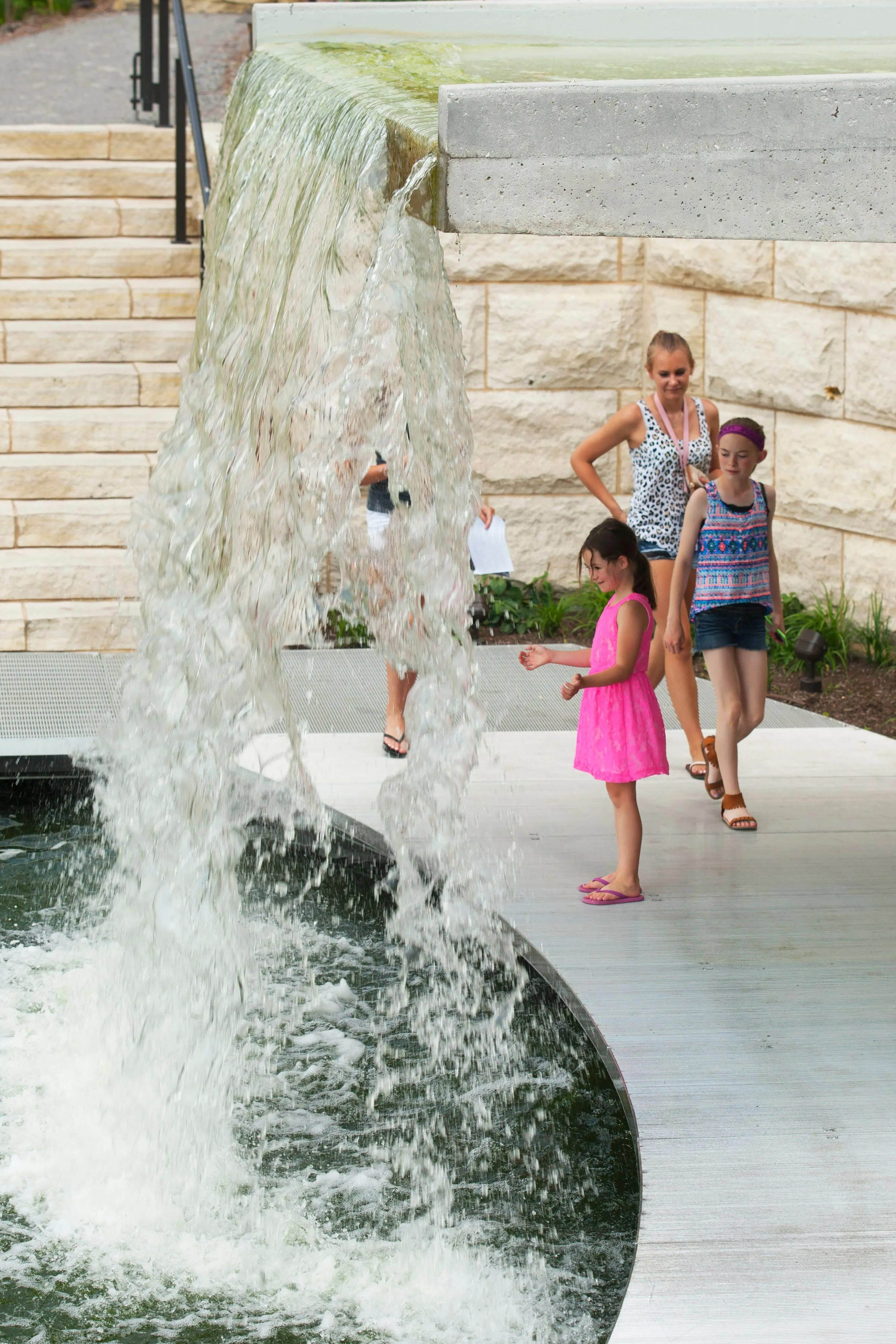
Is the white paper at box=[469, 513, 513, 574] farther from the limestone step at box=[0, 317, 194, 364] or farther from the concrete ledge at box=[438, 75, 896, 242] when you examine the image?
the limestone step at box=[0, 317, 194, 364]

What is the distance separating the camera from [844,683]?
26.8 ft

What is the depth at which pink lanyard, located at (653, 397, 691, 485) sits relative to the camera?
21.2 feet

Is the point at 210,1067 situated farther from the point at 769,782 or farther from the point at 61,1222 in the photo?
the point at 769,782

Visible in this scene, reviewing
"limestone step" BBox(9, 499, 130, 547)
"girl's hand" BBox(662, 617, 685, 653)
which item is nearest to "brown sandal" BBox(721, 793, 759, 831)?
"girl's hand" BBox(662, 617, 685, 653)

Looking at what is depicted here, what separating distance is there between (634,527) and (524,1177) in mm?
3196

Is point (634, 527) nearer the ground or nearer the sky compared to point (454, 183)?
nearer the ground

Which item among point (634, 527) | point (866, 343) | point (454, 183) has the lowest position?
point (634, 527)

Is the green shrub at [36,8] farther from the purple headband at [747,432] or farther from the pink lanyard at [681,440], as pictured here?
the purple headband at [747,432]

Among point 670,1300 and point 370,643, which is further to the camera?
point 370,643

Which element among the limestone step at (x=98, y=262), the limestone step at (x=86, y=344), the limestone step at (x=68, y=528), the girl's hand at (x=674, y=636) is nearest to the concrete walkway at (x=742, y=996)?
the girl's hand at (x=674, y=636)

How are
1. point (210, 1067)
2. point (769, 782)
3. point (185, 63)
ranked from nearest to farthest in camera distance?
point (210, 1067) → point (769, 782) → point (185, 63)

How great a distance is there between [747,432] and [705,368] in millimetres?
3562

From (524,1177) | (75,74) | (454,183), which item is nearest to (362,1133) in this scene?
(524,1177)

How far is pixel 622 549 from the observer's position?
514cm
